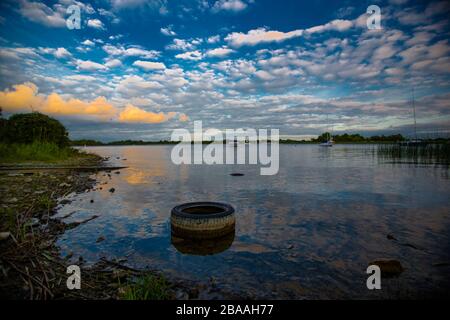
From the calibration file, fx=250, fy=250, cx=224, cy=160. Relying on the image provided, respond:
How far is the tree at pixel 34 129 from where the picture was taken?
4159 centimetres

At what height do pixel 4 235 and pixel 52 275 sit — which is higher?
pixel 4 235

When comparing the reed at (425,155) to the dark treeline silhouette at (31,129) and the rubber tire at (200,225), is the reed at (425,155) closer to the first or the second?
the rubber tire at (200,225)

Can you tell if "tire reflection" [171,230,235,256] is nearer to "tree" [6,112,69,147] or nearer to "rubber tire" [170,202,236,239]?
"rubber tire" [170,202,236,239]

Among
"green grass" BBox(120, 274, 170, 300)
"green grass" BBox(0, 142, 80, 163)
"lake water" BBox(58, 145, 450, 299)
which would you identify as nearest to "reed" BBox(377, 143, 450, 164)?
"lake water" BBox(58, 145, 450, 299)

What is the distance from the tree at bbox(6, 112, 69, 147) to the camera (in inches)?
1638

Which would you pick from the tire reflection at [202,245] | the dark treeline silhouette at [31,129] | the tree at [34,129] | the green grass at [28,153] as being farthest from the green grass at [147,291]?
the tree at [34,129]

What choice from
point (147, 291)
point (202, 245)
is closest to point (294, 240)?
point (202, 245)

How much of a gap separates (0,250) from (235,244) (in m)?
6.91

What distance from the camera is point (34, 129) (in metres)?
42.0

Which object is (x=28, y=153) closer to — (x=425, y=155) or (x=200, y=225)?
(x=200, y=225)

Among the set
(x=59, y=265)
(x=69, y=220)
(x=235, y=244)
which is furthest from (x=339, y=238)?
(x=69, y=220)

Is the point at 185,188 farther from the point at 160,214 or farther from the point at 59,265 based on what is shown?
the point at 59,265
